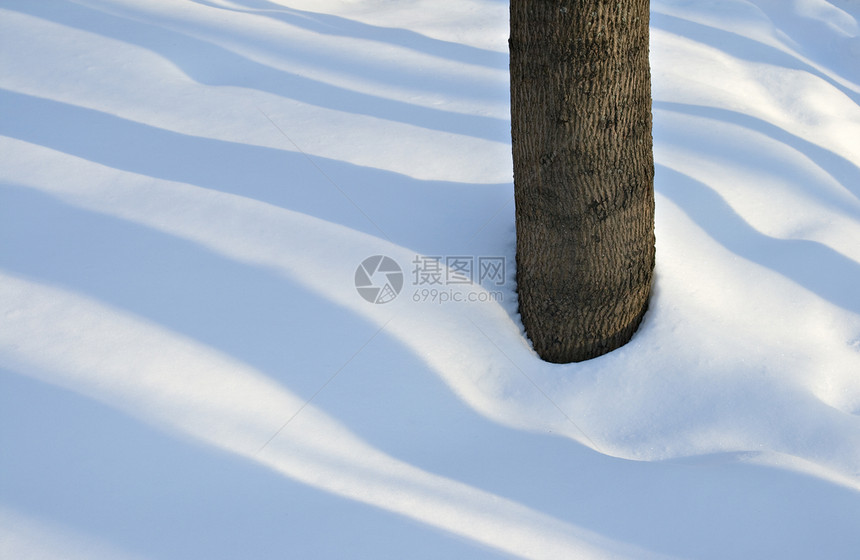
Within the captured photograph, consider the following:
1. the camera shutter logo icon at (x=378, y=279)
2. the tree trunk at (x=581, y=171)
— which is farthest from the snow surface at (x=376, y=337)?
the tree trunk at (x=581, y=171)

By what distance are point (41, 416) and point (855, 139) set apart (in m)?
5.28

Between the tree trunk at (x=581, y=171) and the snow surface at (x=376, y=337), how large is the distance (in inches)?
7.2

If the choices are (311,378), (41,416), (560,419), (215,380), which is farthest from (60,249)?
(560,419)

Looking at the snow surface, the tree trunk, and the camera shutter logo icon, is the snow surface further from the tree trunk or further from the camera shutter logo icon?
the tree trunk

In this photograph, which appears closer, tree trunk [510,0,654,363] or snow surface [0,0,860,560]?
snow surface [0,0,860,560]

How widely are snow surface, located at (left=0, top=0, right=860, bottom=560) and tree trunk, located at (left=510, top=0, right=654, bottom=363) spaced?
0.60 ft

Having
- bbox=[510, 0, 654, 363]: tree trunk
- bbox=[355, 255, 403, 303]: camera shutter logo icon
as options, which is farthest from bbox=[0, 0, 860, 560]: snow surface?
bbox=[510, 0, 654, 363]: tree trunk

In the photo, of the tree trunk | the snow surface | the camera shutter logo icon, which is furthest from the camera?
the camera shutter logo icon

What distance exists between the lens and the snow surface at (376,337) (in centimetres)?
245

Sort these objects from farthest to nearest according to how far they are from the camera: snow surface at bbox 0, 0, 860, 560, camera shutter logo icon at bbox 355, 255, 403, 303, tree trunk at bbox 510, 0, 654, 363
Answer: camera shutter logo icon at bbox 355, 255, 403, 303 < tree trunk at bbox 510, 0, 654, 363 < snow surface at bbox 0, 0, 860, 560

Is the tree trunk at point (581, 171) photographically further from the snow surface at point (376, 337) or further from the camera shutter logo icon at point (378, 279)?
the camera shutter logo icon at point (378, 279)

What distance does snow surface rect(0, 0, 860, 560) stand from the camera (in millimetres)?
2451

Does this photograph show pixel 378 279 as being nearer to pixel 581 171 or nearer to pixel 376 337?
pixel 376 337

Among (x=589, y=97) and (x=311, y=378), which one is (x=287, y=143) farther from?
(x=589, y=97)
